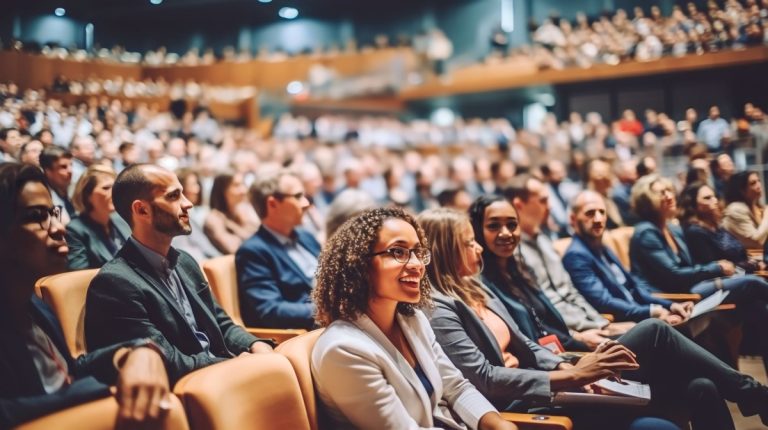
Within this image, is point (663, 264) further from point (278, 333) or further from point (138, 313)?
point (138, 313)

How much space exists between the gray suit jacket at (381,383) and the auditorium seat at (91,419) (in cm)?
37

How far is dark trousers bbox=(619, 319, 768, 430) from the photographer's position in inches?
75.5

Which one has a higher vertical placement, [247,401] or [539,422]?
[247,401]

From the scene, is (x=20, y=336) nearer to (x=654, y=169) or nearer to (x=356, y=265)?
(x=356, y=265)

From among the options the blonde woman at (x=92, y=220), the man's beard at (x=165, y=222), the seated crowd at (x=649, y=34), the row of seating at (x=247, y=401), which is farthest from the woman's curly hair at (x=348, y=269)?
the seated crowd at (x=649, y=34)

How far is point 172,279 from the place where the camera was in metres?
1.77

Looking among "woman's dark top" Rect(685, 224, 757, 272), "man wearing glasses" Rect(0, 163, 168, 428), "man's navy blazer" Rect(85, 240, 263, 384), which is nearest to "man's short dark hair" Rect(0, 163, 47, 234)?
"man wearing glasses" Rect(0, 163, 168, 428)

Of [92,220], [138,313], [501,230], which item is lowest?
[138,313]

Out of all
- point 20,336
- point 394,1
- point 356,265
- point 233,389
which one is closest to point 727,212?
point 356,265

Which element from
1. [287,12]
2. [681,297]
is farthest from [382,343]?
[287,12]

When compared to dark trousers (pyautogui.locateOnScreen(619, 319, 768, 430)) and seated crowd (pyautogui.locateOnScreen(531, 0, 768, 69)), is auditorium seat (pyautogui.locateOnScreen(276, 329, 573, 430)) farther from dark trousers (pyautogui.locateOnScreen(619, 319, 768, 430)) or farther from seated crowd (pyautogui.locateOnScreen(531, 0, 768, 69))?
seated crowd (pyautogui.locateOnScreen(531, 0, 768, 69))

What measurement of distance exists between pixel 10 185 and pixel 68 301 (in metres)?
0.68

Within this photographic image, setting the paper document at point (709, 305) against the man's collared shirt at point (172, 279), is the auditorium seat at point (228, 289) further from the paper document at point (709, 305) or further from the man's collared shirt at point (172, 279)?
the paper document at point (709, 305)

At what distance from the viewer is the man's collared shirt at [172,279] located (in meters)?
1.69
